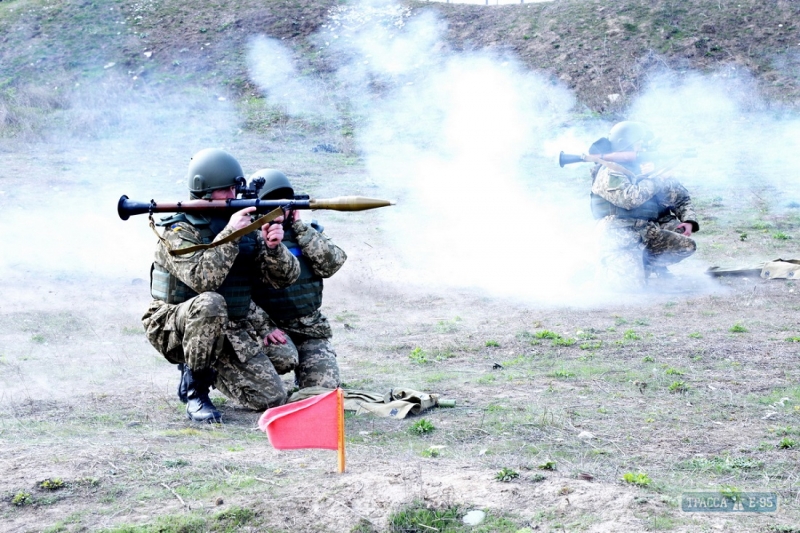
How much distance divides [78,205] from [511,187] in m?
7.42

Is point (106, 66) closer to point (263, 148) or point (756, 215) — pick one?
point (263, 148)

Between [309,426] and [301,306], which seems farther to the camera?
[301,306]

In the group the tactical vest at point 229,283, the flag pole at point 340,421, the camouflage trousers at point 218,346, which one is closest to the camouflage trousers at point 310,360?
the camouflage trousers at point 218,346

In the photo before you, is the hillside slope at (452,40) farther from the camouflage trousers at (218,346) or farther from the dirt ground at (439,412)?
the camouflage trousers at (218,346)

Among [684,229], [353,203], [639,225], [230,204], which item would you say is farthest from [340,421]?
[684,229]

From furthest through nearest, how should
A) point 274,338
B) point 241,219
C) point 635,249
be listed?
point 635,249 → point 274,338 → point 241,219

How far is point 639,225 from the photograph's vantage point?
10.6m

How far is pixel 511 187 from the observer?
650 inches

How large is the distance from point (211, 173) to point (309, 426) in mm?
2149

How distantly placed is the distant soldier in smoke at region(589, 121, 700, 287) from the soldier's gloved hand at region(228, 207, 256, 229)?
5822mm

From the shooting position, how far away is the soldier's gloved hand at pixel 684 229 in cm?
1073

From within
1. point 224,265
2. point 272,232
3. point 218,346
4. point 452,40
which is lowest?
point 218,346

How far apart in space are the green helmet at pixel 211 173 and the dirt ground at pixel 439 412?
1489 millimetres

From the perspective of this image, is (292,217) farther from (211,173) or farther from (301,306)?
(211,173)
